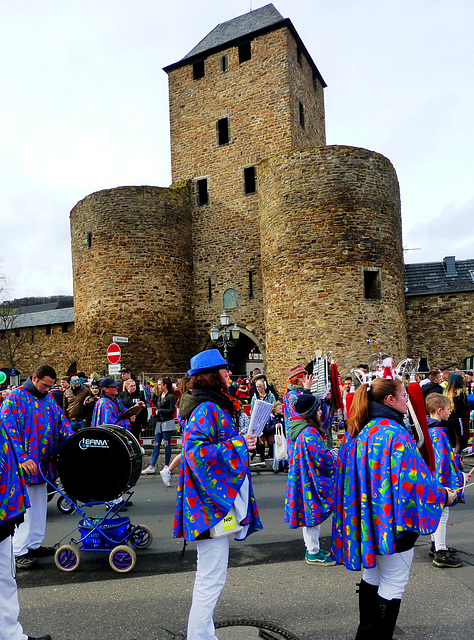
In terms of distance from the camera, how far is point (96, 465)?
5.16 meters

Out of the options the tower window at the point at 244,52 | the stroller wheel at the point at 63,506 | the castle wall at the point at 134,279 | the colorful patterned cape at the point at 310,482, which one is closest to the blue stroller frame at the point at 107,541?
the colorful patterned cape at the point at 310,482

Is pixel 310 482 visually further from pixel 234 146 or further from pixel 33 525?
pixel 234 146

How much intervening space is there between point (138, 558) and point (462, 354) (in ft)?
62.9

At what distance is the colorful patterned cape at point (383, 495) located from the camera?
3.00 metres

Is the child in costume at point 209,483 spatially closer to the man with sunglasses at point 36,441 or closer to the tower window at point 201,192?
the man with sunglasses at point 36,441

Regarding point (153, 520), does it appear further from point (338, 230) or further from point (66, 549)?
point (338, 230)

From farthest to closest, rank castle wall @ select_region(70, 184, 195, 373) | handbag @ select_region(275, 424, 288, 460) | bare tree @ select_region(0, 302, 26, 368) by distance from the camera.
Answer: bare tree @ select_region(0, 302, 26, 368)
castle wall @ select_region(70, 184, 195, 373)
handbag @ select_region(275, 424, 288, 460)

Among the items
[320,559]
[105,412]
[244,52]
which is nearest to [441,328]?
[244,52]

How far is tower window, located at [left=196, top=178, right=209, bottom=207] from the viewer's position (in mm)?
25359

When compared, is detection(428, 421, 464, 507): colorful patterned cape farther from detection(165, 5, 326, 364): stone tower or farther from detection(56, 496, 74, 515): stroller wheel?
detection(165, 5, 326, 364): stone tower

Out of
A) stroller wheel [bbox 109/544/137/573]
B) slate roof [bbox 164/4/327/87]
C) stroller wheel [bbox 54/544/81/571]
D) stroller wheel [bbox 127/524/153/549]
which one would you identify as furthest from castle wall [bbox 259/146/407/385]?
stroller wheel [bbox 54/544/81/571]

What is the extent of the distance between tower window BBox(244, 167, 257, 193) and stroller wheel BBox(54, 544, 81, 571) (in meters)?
20.5

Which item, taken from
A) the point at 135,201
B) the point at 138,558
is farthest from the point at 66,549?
the point at 135,201

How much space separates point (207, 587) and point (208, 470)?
642 millimetres
